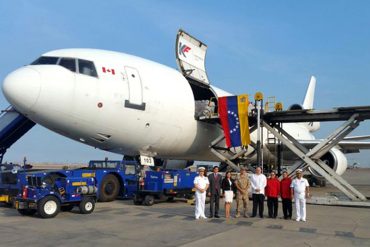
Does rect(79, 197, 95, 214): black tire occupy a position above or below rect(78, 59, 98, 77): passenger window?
below

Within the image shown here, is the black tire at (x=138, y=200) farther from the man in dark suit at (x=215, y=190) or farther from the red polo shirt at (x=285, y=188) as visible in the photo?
the red polo shirt at (x=285, y=188)

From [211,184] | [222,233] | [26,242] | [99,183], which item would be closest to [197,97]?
[99,183]

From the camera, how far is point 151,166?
15.5m

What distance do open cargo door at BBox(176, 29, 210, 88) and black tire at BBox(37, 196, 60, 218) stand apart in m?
7.34

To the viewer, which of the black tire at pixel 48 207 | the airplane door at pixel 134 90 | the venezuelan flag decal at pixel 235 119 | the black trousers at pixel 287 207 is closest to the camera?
the black tire at pixel 48 207

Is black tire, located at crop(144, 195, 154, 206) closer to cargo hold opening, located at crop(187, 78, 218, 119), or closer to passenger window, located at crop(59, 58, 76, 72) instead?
cargo hold opening, located at crop(187, 78, 218, 119)

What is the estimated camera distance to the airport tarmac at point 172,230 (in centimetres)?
754

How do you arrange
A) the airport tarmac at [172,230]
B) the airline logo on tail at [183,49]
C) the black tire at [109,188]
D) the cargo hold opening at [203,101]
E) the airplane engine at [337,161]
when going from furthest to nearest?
the airplane engine at [337,161] → the airline logo on tail at [183,49] → the cargo hold opening at [203,101] → the black tire at [109,188] → the airport tarmac at [172,230]

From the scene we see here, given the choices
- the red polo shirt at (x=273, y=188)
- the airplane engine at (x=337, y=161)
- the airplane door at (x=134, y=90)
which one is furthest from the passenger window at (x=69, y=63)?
the airplane engine at (x=337, y=161)

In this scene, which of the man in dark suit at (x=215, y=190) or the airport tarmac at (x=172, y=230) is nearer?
the airport tarmac at (x=172, y=230)

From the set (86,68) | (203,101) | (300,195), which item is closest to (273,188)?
(300,195)

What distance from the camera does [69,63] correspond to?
40.5 ft

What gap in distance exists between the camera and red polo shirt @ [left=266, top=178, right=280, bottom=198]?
11234 millimetres

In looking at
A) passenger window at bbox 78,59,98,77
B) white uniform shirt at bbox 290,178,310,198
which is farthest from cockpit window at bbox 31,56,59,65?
white uniform shirt at bbox 290,178,310,198
